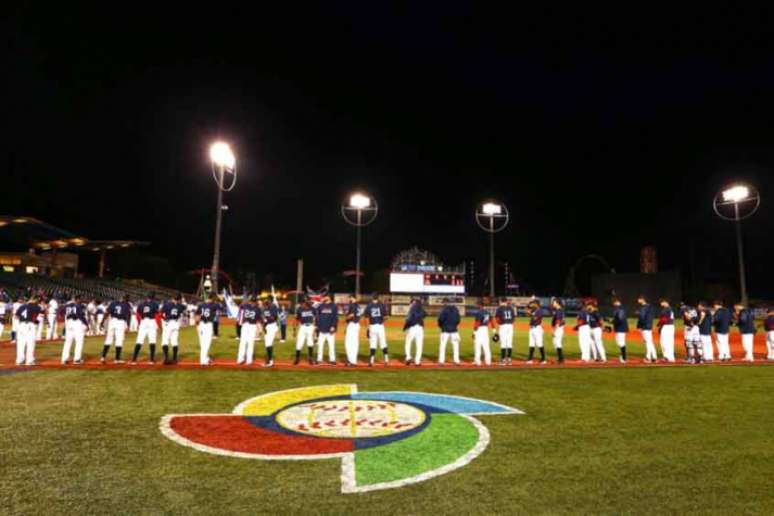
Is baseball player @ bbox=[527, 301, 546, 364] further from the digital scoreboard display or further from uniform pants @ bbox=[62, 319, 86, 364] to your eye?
the digital scoreboard display

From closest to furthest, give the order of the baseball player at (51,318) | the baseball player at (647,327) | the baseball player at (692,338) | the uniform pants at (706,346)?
the baseball player at (692,338), the baseball player at (647,327), the uniform pants at (706,346), the baseball player at (51,318)

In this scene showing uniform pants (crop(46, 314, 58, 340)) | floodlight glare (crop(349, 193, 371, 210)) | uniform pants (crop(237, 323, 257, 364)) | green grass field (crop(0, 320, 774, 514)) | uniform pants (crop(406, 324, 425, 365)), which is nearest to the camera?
green grass field (crop(0, 320, 774, 514))

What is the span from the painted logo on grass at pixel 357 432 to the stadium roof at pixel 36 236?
44.1 meters

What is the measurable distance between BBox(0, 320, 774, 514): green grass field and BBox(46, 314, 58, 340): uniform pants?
1279 cm

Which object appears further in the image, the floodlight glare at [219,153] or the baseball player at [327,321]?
the floodlight glare at [219,153]

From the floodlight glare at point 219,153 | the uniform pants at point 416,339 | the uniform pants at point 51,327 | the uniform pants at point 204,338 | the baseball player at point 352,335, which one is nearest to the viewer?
the uniform pants at point 204,338

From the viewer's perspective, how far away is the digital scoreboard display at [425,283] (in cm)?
6556

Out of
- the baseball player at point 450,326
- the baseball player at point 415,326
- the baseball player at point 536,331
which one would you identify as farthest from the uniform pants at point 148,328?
the baseball player at point 536,331

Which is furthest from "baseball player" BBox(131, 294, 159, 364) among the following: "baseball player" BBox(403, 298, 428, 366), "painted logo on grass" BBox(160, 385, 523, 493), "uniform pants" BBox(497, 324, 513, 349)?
"uniform pants" BBox(497, 324, 513, 349)

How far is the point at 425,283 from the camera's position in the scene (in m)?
65.8

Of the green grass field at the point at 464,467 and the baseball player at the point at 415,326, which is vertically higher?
the baseball player at the point at 415,326

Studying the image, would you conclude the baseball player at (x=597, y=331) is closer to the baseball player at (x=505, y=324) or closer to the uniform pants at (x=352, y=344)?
the baseball player at (x=505, y=324)

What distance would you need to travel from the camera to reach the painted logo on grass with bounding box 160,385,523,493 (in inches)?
222

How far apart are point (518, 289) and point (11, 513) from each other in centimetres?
10675
